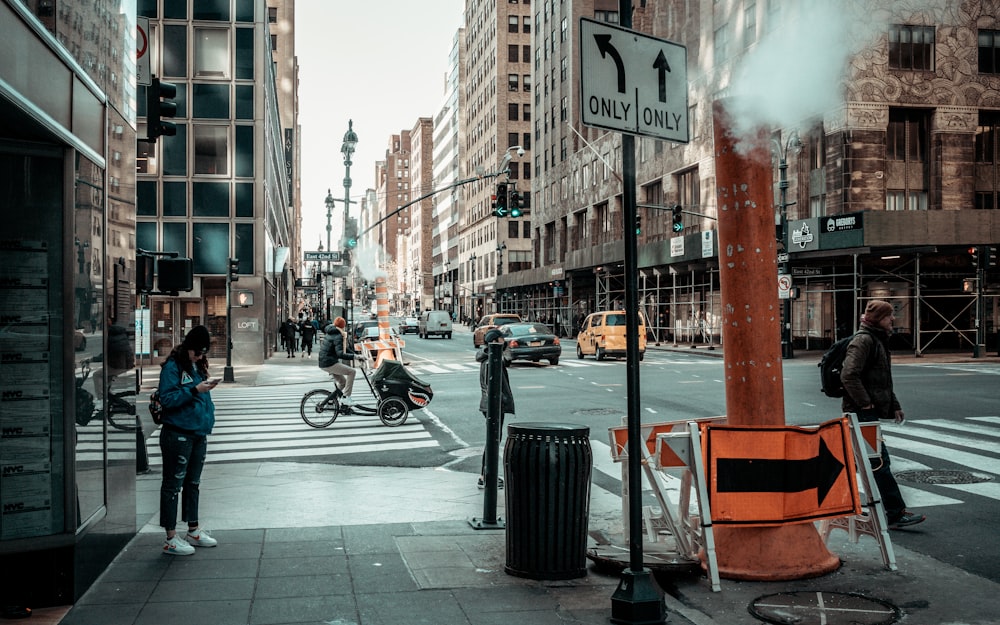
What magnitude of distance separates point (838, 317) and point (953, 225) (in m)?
5.75

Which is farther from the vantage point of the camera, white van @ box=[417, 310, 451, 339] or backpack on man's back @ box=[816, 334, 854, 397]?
white van @ box=[417, 310, 451, 339]

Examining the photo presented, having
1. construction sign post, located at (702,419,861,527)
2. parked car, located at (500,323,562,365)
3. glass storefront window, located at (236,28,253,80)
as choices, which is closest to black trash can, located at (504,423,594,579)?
construction sign post, located at (702,419,861,527)

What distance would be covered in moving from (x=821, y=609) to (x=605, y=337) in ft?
92.6

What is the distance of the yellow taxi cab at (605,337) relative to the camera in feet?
110

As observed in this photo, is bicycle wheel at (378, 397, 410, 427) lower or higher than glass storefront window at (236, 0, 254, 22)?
lower

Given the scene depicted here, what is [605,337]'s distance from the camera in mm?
33812

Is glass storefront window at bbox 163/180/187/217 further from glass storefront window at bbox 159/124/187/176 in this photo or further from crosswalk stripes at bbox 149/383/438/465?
crosswalk stripes at bbox 149/383/438/465

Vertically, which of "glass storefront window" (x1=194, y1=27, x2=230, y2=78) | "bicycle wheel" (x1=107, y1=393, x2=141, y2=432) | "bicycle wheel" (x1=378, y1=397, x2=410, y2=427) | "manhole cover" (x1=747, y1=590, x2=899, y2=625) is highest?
"glass storefront window" (x1=194, y1=27, x2=230, y2=78)

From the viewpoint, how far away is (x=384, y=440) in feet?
45.4

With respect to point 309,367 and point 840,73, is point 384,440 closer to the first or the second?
point 840,73

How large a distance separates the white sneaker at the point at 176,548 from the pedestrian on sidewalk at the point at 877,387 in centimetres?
558

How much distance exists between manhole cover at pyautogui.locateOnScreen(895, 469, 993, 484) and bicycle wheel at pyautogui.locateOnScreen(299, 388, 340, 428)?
8841 mm

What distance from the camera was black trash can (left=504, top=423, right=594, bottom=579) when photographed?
6.21 metres

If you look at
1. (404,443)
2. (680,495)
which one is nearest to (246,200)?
(404,443)
